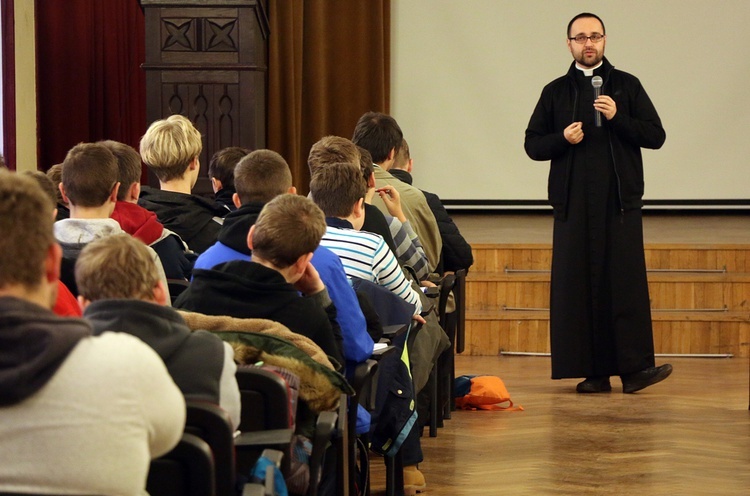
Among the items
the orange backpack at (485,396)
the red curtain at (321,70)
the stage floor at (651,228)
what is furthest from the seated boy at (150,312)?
the red curtain at (321,70)

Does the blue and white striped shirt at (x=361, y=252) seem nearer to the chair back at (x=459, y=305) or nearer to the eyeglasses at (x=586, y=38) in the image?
the chair back at (x=459, y=305)

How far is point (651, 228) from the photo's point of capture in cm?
745

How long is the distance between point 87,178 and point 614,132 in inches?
122

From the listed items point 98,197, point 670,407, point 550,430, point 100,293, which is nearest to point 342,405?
point 100,293

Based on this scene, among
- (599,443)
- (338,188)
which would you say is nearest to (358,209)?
(338,188)

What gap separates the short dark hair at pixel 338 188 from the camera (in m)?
3.29

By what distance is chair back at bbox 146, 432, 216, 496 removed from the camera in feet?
5.18

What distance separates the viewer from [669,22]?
24.9 feet

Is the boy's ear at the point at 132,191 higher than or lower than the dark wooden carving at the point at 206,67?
lower

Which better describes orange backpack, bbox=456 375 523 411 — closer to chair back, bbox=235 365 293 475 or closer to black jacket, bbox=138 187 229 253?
black jacket, bbox=138 187 229 253

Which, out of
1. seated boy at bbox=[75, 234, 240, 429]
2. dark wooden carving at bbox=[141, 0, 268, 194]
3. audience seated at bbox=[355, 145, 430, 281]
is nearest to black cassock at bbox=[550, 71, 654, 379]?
audience seated at bbox=[355, 145, 430, 281]

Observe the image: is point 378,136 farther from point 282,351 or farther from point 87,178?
point 282,351

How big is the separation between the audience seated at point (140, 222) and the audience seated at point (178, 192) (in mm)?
268

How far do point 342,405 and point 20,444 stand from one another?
1.01 m
